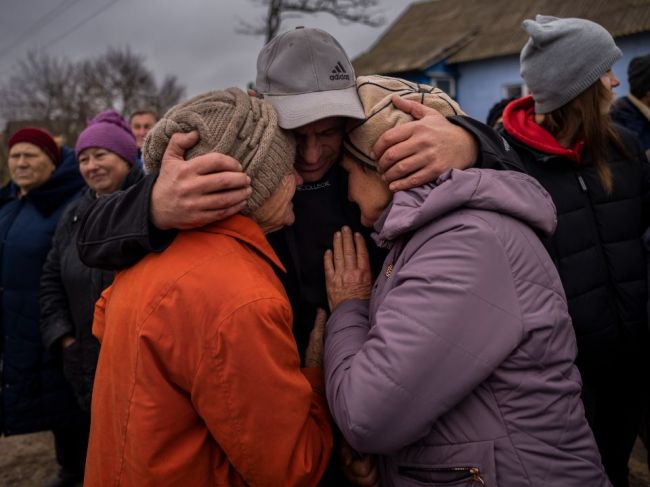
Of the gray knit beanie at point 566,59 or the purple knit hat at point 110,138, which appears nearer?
the gray knit beanie at point 566,59

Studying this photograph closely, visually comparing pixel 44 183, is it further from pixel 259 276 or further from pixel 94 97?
pixel 94 97

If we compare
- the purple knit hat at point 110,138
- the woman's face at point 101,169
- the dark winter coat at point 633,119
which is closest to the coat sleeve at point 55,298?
the woman's face at point 101,169

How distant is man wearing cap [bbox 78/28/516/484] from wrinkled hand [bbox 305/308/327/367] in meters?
0.06

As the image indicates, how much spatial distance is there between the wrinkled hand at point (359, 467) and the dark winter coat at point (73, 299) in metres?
1.61

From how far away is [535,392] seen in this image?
129 centimetres

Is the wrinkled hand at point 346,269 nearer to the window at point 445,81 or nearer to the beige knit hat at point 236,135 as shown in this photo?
the beige knit hat at point 236,135

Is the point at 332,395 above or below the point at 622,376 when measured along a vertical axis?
above

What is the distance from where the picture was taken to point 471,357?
121 centimetres

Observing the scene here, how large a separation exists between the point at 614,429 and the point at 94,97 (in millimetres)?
28675

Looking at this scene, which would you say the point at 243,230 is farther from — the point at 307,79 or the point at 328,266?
the point at 307,79

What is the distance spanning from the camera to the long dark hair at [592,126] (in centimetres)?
209

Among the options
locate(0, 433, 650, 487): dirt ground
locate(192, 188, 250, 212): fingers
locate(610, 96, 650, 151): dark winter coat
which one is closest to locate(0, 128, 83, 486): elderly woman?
locate(0, 433, 650, 487): dirt ground

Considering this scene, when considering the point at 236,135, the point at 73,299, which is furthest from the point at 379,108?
the point at 73,299

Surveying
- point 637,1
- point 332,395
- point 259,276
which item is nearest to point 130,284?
point 259,276
